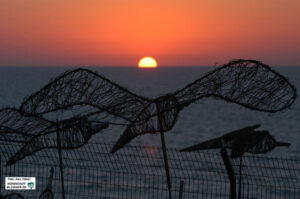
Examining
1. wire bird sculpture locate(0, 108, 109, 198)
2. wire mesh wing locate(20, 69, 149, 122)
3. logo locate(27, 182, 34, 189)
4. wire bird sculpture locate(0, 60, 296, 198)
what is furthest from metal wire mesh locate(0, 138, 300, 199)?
wire mesh wing locate(20, 69, 149, 122)

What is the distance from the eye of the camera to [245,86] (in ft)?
31.0

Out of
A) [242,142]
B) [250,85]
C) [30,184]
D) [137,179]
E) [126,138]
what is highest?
[250,85]

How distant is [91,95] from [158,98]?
3.94 feet

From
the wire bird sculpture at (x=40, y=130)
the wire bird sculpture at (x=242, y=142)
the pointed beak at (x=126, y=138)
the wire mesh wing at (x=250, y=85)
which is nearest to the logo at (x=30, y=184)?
Answer: the wire bird sculpture at (x=40, y=130)

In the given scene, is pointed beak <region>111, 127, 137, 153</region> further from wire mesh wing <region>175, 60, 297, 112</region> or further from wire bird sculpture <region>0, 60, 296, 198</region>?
wire mesh wing <region>175, 60, 297, 112</region>

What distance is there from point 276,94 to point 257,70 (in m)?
0.53

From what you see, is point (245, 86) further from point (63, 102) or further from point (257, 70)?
point (63, 102)

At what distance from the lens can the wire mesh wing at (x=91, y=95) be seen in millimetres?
10039

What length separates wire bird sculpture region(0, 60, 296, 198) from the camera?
30.9 feet

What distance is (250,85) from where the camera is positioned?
9469 millimetres

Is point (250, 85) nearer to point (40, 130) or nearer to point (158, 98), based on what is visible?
point (158, 98)

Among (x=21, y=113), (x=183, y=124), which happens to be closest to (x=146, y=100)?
(x=21, y=113)

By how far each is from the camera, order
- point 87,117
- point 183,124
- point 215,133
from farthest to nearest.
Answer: point 183,124
point 215,133
point 87,117

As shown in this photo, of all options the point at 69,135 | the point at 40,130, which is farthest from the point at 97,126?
the point at 40,130
